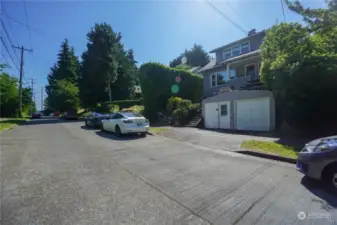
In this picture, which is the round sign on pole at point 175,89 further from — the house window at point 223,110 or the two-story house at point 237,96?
the house window at point 223,110

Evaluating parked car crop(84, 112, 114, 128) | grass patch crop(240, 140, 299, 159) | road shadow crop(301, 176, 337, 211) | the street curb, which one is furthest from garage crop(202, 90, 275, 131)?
road shadow crop(301, 176, 337, 211)

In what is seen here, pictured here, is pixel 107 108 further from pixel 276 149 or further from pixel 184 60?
pixel 184 60

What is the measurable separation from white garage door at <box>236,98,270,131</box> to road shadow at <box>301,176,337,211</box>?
9.16 meters

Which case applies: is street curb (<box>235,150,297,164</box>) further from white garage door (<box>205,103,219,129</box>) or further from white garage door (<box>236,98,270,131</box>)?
white garage door (<box>205,103,219,129</box>)

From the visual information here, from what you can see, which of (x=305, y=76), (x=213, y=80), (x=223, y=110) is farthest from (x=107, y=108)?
(x=305, y=76)

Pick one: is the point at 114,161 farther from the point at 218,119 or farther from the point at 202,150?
the point at 218,119

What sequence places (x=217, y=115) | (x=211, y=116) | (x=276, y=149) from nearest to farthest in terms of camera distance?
(x=276, y=149), (x=217, y=115), (x=211, y=116)

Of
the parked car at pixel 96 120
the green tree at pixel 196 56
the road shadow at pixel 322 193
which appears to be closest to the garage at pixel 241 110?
the parked car at pixel 96 120

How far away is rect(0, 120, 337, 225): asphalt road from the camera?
337 centimetres

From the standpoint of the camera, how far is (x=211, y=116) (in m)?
17.7

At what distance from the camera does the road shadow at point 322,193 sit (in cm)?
372

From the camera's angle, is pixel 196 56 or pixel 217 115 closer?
pixel 217 115

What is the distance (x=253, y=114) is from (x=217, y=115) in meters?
3.22

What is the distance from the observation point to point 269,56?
13.4 metres
